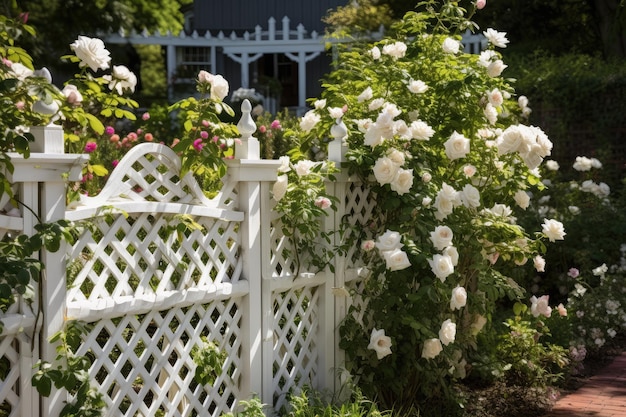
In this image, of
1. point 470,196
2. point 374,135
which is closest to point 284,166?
point 374,135

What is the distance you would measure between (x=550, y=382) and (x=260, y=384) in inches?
103

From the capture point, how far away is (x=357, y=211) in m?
5.45

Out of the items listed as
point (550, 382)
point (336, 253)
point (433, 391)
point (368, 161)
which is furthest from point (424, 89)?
point (550, 382)

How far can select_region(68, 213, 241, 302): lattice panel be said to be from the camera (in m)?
3.75

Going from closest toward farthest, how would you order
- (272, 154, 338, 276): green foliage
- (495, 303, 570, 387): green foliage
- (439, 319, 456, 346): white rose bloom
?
(272, 154, 338, 276): green foliage, (439, 319, 456, 346): white rose bloom, (495, 303, 570, 387): green foliage

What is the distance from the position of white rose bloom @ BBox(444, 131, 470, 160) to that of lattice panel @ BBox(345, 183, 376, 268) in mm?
564

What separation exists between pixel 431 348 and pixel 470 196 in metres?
0.90

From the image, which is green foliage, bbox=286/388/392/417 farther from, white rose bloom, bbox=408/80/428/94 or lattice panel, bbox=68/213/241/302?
white rose bloom, bbox=408/80/428/94

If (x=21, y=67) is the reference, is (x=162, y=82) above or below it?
above

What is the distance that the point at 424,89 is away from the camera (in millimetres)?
5410

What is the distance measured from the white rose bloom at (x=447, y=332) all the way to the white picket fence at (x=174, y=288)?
595 millimetres

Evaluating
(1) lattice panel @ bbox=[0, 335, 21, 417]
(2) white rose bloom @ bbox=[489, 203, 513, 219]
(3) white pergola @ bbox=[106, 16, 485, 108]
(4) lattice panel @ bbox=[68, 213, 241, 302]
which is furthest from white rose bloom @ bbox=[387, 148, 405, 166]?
(3) white pergola @ bbox=[106, 16, 485, 108]

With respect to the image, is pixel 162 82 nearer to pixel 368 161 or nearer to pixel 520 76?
Answer: pixel 520 76

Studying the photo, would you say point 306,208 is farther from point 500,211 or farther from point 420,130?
point 500,211
